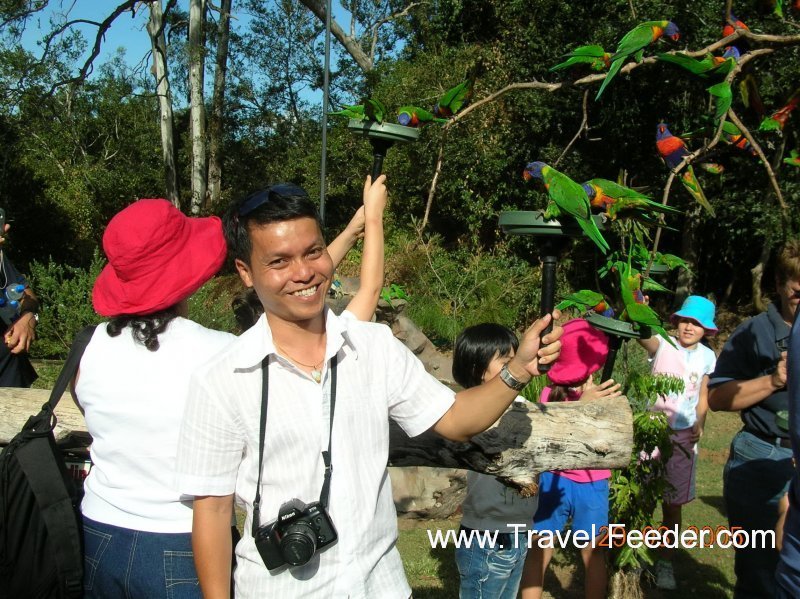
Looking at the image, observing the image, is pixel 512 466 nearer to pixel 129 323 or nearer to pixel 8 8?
pixel 129 323

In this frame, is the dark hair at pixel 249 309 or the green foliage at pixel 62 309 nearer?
the dark hair at pixel 249 309

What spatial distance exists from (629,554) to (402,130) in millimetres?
2284

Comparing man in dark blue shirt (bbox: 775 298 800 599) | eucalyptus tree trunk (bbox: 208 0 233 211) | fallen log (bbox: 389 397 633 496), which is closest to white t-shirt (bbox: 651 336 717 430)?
fallen log (bbox: 389 397 633 496)

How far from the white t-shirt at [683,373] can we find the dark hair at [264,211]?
3057 mm

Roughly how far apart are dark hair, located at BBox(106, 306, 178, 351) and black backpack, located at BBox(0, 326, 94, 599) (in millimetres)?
103

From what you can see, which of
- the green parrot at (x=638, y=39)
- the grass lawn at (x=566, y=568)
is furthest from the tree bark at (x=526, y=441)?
the grass lawn at (x=566, y=568)

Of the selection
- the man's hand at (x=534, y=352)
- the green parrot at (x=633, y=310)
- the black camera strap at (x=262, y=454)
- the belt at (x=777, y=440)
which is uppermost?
the green parrot at (x=633, y=310)

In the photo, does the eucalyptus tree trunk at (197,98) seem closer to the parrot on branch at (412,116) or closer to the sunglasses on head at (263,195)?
the parrot on branch at (412,116)

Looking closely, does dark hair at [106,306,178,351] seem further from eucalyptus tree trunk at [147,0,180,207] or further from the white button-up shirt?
eucalyptus tree trunk at [147,0,180,207]

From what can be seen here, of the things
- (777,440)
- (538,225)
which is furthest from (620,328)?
(777,440)

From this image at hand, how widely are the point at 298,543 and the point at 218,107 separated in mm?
18166

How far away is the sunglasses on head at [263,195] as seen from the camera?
1.47m

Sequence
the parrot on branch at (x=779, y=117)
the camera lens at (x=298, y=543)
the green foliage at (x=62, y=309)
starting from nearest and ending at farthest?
1. the camera lens at (x=298, y=543)
2. the parrot on branch at (x=779, y=117)
3. the green foliage at (x=62, y=309)

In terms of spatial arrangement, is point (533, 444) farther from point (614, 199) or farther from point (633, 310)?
point (614, 199)
